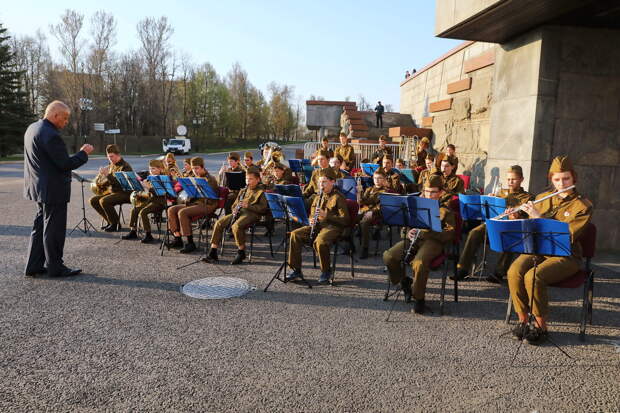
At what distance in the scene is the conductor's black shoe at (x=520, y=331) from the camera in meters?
4.20

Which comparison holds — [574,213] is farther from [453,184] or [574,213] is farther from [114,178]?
[114,178]

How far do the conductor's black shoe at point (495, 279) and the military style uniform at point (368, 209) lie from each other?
6.87ft

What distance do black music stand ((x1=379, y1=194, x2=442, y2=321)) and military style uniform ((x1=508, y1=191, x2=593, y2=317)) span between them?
95 cm

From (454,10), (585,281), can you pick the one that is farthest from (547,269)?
(454,10)

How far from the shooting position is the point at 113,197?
845 cm

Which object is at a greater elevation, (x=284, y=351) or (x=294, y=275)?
(x=294, y=275)

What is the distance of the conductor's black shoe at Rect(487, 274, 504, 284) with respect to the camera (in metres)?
6.07

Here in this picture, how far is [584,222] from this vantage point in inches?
171

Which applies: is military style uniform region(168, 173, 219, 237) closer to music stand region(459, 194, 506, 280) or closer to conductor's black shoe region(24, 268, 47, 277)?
conductor's black shoe region(24, 268, 47, 277)

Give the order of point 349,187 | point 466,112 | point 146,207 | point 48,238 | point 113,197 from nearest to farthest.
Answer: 1. point 48,238
2. point 349,187
3. point 146,207
4. point 113,197
5. point 466,112

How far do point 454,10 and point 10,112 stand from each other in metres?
36.4

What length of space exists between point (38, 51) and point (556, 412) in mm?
65987

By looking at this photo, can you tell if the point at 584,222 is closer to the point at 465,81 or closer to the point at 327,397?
the point at 327,397

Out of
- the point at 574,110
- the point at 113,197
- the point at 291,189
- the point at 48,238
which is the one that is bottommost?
the point at 48,238
